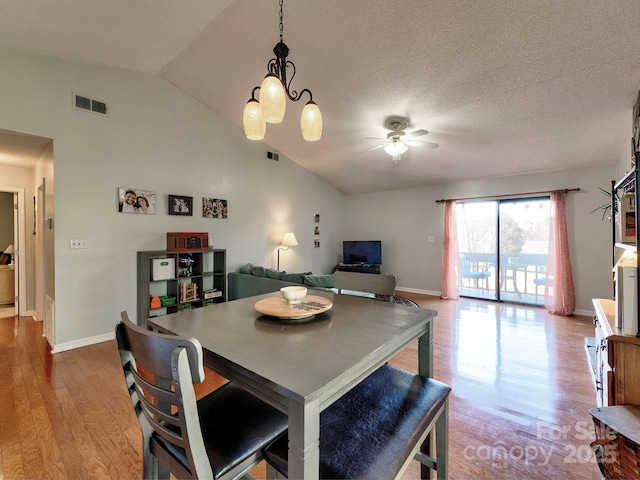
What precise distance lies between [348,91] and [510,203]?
12.3 feet

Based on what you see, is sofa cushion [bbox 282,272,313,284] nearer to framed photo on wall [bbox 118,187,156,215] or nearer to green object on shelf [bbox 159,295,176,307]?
green object on shelf [bbox 159,295,176,307]

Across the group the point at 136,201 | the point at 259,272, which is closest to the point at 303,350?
the point at 259,272

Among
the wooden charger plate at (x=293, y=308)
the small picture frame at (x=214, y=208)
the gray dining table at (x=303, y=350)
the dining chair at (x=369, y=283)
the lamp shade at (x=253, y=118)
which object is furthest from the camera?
the small picture frame at (x=214, y=208)

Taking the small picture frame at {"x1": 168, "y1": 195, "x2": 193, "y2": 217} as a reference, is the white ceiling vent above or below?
above

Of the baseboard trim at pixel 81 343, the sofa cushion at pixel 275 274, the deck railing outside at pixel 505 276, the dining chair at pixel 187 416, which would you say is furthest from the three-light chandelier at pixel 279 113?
the deck railing outside at pixel 505 276

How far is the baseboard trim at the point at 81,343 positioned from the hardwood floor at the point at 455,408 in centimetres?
10

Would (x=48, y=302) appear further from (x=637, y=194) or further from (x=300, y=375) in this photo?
(x=637, y=194)

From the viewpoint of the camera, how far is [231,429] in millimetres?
987

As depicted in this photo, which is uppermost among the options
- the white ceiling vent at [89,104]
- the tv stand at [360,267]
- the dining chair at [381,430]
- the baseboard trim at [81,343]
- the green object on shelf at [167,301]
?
the white ceiling vent at [89,104]

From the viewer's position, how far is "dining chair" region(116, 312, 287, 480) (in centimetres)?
71

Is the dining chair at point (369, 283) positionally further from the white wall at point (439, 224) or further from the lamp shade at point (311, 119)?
the white wall at point (439, 224)

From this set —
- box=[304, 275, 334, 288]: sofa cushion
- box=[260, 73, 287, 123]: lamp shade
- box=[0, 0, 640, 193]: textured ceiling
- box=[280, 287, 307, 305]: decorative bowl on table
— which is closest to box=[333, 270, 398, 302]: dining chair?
box=[280, 287, 307, 305]: decorative bowl on table

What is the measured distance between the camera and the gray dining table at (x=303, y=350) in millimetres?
709

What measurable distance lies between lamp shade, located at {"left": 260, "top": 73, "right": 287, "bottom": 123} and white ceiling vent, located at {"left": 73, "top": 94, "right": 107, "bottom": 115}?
9.73ft
